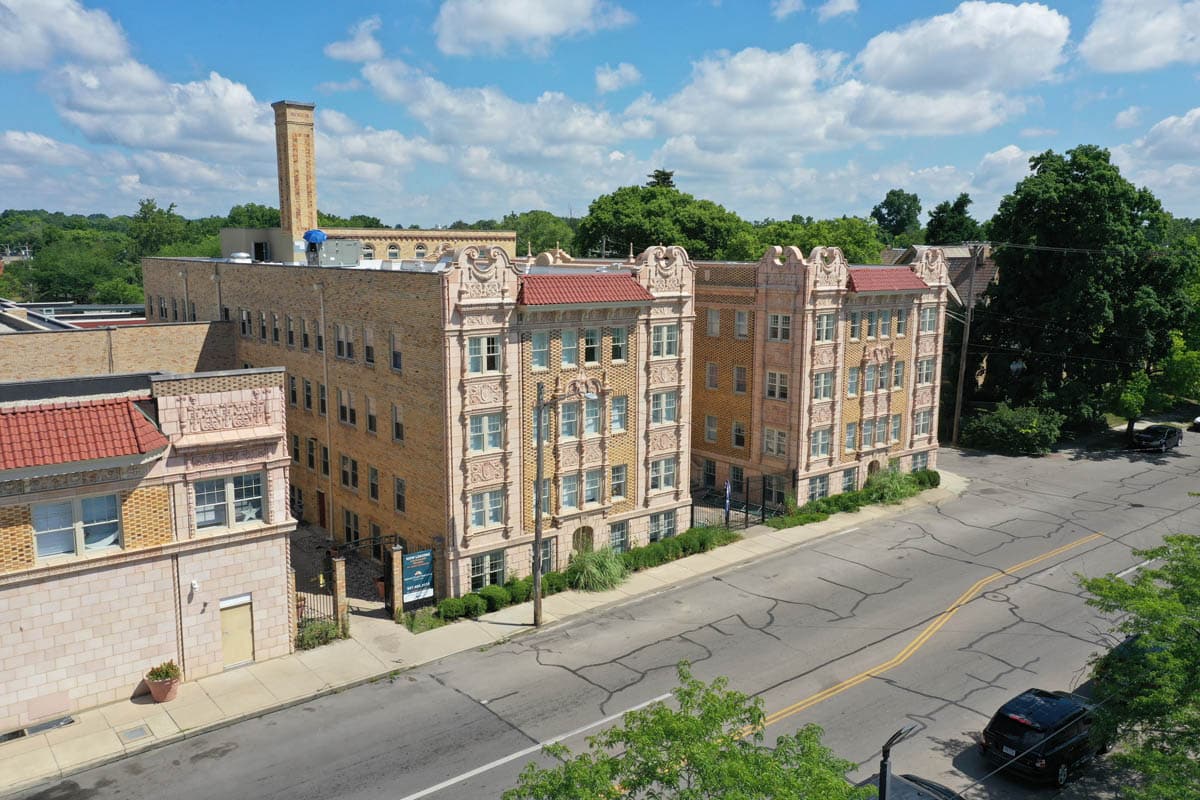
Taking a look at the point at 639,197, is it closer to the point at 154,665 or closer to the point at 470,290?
the point at 470,290

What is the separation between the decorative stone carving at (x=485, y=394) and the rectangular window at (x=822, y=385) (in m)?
17.4

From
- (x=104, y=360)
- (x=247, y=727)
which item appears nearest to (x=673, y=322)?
(x=247, y=727)

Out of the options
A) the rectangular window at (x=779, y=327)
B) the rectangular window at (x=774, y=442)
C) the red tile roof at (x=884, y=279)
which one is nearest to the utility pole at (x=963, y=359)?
the red tile roof at (x=884, y=279)

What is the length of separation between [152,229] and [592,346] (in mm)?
125970

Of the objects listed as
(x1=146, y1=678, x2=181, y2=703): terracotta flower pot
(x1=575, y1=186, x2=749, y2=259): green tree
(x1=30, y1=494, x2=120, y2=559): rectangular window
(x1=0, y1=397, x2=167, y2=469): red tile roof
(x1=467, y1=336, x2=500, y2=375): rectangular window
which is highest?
(x1=575, y1=186, x2=749, y2=259): green tree

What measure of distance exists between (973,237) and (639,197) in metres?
37.8

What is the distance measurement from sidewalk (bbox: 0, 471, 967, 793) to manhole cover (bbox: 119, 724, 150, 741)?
0.02 meters

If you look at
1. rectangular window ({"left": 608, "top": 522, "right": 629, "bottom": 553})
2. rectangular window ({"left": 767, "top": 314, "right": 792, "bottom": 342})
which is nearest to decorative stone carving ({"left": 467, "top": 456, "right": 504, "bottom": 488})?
rectangular window ({"left": 608, "top": 522, "right": 629, "bottom": 553})

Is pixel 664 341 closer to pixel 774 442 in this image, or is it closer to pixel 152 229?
pixel 774 442

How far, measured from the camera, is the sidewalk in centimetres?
2180

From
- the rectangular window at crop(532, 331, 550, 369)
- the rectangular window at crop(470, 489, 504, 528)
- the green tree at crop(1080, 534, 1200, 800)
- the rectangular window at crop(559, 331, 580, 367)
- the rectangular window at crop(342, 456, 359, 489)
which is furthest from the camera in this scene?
the rectangular window at crop(342, 456, 359, 489)

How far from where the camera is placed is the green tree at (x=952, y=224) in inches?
3622

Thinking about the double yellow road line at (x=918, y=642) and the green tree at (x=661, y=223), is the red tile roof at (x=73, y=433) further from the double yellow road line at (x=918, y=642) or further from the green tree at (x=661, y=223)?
the green tree at (x=661, y=223)

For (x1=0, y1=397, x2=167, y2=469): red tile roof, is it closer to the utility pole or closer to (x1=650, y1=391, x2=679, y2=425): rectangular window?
(x1=650, y1=391, x2=679, y2=425): rectangular window
